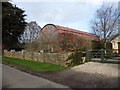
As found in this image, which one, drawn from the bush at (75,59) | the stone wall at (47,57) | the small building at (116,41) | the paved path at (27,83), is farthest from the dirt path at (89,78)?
the small building at (116,41)

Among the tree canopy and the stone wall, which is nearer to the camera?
the stone wall

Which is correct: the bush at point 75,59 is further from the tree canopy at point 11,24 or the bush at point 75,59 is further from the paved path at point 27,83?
the tree canopy at point 11,24

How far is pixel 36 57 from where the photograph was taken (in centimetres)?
1366

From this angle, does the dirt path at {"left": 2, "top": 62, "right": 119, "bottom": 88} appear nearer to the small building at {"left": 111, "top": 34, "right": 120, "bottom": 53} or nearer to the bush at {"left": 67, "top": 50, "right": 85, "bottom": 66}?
the bush at {"left": 67, "top": 50, "right": 85, "bottom": 66}

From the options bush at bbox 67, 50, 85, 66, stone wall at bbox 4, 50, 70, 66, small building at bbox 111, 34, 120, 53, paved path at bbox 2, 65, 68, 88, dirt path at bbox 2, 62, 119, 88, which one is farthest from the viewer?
small building at bbox 111, 34, 120, 53

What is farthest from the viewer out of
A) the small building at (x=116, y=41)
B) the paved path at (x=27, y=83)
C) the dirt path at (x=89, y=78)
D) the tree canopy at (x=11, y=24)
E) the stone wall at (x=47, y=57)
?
the tree canopy at (x=11, y=24)

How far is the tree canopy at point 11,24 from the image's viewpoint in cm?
2169

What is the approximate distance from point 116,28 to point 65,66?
14.2 metres

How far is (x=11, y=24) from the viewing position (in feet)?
A: 75.2

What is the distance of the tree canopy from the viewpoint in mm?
21688

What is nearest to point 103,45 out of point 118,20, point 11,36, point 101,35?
point 101,35

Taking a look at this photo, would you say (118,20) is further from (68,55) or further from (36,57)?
(36,57)

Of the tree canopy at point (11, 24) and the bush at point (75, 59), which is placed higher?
the tree canopy at point (11, 24)

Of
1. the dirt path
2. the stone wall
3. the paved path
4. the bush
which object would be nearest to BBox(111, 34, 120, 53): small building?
the bush
